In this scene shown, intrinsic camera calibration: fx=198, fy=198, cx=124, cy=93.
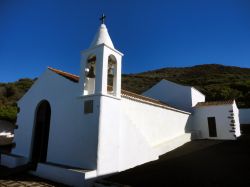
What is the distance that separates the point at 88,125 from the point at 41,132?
368cm

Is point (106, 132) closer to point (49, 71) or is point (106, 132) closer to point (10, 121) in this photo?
point (49, 71)

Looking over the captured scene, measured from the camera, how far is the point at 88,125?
24.4 ft

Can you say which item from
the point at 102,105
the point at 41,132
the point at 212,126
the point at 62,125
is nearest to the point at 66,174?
the point at 62,125

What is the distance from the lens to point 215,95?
29875 millimetres

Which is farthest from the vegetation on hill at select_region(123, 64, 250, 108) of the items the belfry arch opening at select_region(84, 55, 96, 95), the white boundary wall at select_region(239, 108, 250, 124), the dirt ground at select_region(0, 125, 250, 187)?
the belfry arch opening at select_region(84, 55, 96, 95)

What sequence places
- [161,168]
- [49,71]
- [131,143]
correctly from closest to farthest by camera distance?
[161,168]
[131,143]
[49,71]

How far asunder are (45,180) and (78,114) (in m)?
2.76

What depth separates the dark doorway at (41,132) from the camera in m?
9.40

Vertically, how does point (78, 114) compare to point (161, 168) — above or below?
above

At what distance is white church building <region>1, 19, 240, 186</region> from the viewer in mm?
7211

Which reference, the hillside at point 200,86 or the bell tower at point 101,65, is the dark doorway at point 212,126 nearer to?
the bell tower at point 101,65

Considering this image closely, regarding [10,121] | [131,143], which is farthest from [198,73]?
[131,143]

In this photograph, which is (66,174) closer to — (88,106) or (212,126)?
(88,106)

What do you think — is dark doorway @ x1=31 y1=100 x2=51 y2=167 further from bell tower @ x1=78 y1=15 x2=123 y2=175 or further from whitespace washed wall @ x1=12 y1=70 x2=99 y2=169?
bell tower @ x1=78 y1=15 x2=123 y2=175
